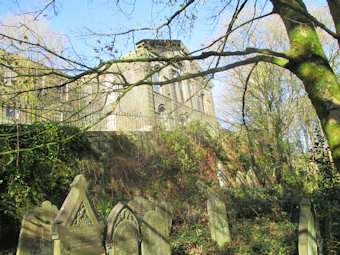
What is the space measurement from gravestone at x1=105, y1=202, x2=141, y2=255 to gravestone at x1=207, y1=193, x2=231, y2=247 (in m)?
2.29

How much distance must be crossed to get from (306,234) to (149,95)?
1524cm

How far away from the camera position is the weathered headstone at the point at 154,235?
3.72 metres

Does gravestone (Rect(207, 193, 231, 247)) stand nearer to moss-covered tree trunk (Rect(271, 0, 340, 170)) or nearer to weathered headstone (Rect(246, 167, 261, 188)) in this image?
moss-covered tree trunk (Rect(271, 0, 340, 170))

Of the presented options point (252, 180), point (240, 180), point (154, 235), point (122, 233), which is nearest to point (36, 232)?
point (122, 233)

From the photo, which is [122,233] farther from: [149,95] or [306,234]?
[149,95]

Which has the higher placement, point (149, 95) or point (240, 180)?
point (149, 95)

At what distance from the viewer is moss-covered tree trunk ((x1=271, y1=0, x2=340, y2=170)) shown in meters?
2.97

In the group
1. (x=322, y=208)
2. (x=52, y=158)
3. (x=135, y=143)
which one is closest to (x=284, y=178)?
(x=322, y=208)

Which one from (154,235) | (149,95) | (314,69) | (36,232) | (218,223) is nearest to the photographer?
(314,69)

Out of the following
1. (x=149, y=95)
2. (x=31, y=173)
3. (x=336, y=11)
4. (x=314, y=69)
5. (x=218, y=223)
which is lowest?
(x=218, y=223)

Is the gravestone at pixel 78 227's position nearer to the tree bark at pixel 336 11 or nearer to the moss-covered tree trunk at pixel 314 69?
the moss-covered tree trunk at pixel 314 69

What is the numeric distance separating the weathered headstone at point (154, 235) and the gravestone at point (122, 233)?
111mm

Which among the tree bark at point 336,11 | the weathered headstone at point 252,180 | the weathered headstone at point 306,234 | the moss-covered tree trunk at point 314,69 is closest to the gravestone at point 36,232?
the weathered headstone at point 306,234

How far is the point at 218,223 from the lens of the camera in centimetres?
545
